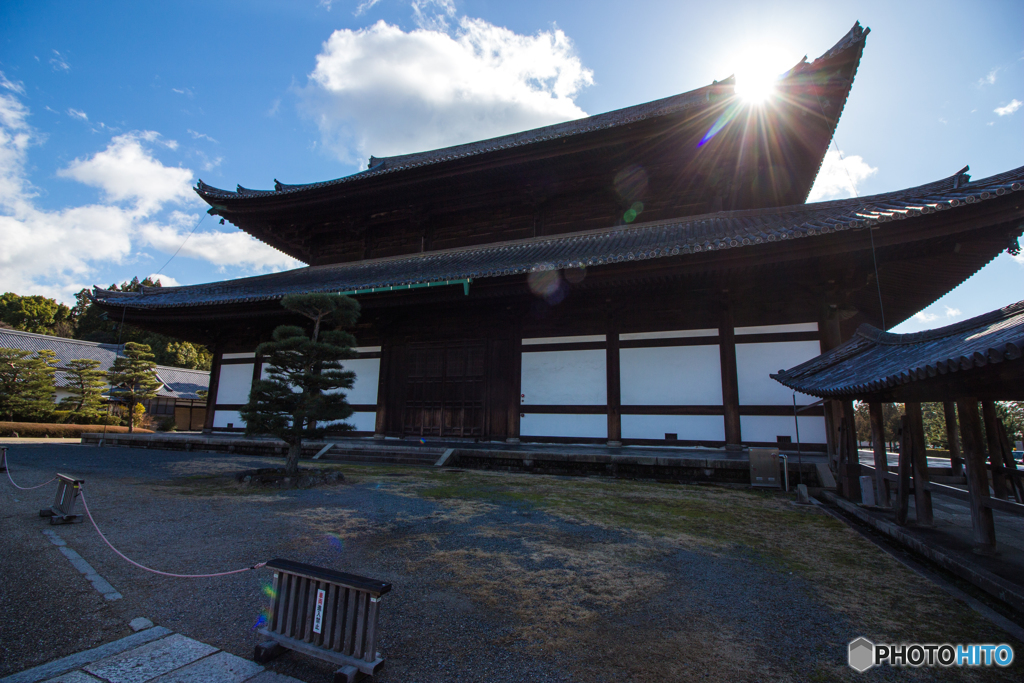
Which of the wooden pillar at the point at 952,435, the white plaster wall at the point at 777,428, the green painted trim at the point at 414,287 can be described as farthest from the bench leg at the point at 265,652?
the white plaster wall at the point at 777,428

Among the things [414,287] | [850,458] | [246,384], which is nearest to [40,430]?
[246,384]

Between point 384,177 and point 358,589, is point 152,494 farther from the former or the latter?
point 384,177

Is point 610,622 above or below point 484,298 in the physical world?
below

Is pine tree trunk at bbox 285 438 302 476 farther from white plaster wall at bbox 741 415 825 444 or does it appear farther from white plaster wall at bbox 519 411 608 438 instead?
white plaster wall at bbox 741 415 825 444

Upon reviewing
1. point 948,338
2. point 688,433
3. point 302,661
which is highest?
point 948,338

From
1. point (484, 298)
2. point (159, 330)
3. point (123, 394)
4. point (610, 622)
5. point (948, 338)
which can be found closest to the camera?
point (610, 622)

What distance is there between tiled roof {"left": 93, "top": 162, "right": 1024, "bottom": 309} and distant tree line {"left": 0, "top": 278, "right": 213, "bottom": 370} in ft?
121

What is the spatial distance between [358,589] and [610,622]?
157 centimetres

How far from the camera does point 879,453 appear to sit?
514cm

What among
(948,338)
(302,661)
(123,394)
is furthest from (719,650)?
(123,394)

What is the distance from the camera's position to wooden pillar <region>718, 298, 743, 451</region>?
27.1ft

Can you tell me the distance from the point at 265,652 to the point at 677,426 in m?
8.00

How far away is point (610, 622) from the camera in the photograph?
2672mm

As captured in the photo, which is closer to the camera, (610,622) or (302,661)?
(302,661)
